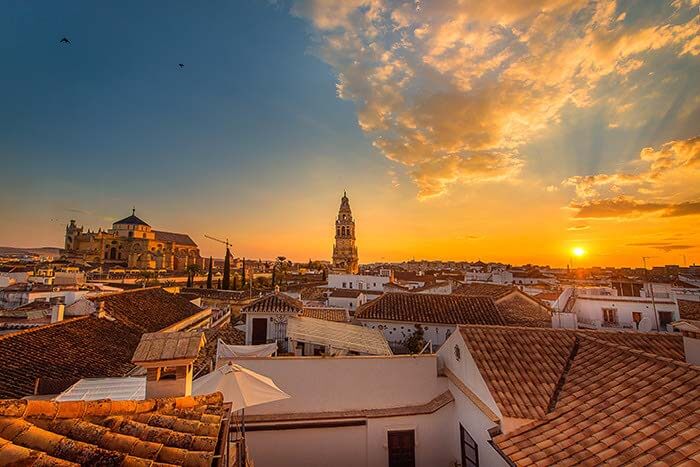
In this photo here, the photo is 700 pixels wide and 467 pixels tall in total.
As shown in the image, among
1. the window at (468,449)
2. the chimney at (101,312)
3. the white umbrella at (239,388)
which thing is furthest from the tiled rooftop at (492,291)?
the chimney at (101,312)

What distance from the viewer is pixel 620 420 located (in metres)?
4.98

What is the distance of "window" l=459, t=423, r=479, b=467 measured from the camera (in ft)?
24.6

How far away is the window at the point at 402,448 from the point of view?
862cm

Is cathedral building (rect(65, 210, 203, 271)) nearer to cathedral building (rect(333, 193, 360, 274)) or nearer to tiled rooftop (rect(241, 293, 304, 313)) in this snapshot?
cathedral building (rect(333, 193, 360, 274))

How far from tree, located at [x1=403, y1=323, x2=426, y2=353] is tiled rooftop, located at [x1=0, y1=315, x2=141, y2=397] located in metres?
12.0

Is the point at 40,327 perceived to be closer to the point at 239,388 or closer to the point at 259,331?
the point at 259,331

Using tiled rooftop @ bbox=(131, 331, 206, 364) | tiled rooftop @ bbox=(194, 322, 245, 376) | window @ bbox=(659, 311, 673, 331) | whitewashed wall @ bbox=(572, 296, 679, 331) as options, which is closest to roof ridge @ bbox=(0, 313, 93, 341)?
tiled rooftop @ bbox=(194, 322, 245, 376)

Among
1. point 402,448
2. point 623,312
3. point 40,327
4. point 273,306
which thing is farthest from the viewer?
point 623,312

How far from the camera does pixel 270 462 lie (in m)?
8.15

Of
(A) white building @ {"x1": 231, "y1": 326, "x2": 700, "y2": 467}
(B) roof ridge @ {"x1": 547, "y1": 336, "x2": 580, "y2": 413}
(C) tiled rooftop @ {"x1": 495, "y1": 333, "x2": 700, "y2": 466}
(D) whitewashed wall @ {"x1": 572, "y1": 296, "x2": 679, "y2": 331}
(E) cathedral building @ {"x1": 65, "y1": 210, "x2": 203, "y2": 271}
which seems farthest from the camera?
(E) cathedral building @ {"x1": 65, "y1": 210, "x2": 203, "y2": 271}

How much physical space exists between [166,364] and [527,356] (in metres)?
7.64

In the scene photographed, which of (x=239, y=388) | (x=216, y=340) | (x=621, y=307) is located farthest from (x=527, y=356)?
(x=621, y=307)

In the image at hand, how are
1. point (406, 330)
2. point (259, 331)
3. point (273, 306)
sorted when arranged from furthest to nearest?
point (406, 330), point (273, 306), point (259, 331)

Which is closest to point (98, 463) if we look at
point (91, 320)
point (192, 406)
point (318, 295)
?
point (192, 406)
